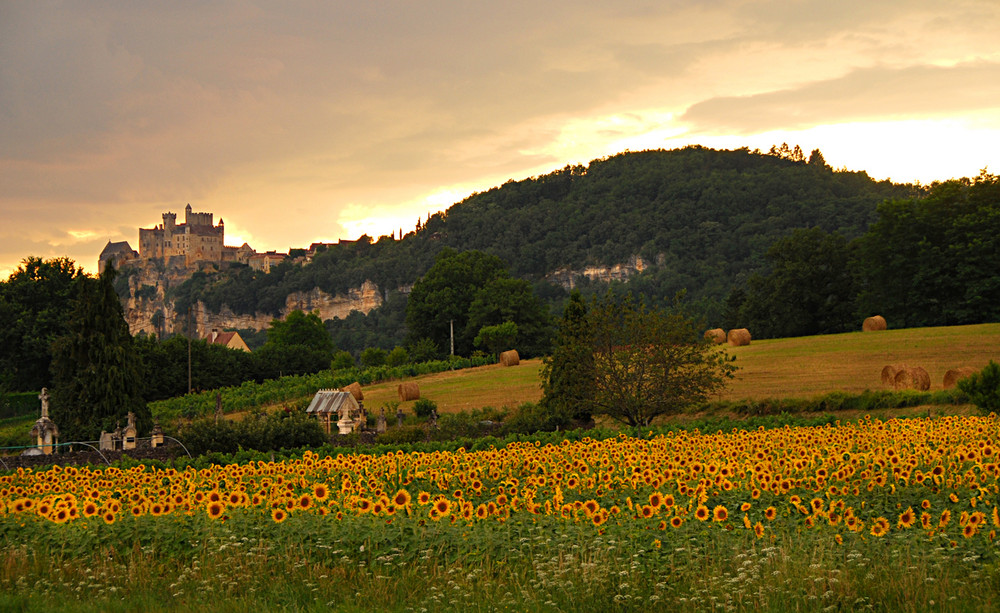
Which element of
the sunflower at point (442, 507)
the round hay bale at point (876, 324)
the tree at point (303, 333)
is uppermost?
the tree at point (303, 333)

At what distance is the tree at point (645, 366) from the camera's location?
2870 cm

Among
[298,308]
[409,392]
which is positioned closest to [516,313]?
[409,392]

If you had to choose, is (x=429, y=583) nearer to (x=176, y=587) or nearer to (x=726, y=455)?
(x=176, y=587)

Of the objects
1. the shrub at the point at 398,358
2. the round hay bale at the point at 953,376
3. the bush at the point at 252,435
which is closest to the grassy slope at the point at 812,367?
the round hay bale at the point at 953,376

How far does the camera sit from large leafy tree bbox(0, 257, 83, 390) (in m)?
63.8

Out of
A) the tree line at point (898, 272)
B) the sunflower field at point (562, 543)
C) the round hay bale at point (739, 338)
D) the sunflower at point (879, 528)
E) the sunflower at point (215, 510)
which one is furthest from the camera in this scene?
the tree line at point (898, 272)

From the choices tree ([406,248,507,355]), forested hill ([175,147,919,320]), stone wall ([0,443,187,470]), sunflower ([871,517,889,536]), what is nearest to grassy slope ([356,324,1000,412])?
stone wall ([0,443,187,470])

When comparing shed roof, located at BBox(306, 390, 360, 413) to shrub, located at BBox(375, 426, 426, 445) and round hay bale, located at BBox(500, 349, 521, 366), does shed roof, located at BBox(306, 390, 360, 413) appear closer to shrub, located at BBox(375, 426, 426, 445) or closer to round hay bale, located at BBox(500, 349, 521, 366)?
shrub, located at BBox(375, 426, 426, 445)

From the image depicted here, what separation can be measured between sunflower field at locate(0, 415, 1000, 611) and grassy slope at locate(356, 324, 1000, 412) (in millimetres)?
24487

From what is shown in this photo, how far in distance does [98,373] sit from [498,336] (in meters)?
41.4

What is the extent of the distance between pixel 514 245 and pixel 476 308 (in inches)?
2484

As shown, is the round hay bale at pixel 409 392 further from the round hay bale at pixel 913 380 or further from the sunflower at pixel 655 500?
the sunflower at pixel 655 500

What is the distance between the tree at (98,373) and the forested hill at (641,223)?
63.9m

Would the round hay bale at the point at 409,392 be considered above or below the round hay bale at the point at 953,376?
below
